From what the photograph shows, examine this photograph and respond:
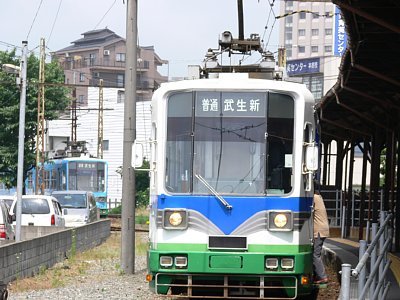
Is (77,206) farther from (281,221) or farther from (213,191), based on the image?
(281,221)

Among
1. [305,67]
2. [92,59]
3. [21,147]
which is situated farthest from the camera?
[92,59]

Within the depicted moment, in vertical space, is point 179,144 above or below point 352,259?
above

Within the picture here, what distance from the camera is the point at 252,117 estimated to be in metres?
13.6

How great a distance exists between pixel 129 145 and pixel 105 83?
302 ft

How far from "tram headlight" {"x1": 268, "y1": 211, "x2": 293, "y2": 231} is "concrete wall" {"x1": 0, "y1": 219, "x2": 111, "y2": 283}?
5258 mm

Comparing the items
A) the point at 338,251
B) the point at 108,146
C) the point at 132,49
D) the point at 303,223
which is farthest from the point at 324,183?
the point at 108,146

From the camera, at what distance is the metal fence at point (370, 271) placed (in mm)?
7512

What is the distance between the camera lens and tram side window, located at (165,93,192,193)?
13477 millimetres

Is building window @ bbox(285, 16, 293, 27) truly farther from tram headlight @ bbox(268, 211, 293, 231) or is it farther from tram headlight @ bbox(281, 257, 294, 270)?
tram headlight @ bbox(281, 257, 294, 270)

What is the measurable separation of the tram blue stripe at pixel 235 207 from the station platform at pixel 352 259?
1.38 metres

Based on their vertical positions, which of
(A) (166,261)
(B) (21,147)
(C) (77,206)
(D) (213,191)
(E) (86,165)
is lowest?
(C) (77,206)

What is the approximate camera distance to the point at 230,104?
1370 cm

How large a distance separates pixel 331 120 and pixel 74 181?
23.1 meters

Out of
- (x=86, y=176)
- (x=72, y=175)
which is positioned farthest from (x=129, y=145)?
(x=86, y=176)
